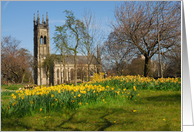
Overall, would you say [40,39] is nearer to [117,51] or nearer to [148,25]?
[117,51]

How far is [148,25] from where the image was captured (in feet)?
34.9

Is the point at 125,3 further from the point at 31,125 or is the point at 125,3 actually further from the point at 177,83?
the point at 31,125

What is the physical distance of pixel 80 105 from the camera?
4316mm

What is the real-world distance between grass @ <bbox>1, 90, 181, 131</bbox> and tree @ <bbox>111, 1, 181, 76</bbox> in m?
6.83

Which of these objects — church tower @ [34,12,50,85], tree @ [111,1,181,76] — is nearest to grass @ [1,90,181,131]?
tree @ [111,1,181,76]

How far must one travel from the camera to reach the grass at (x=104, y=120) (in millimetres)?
3176

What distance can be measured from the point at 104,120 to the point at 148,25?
8659mm

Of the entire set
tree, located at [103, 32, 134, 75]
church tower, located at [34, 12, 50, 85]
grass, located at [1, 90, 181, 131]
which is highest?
church tower, located at [34, 12, 50, 85]

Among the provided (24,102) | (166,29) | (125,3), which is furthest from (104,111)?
(125,3)

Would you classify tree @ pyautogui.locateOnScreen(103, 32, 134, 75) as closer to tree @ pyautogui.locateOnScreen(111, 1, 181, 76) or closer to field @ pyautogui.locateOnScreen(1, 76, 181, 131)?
tree @ pyautogui.locateOnScreen(111, 1, 181, 76)

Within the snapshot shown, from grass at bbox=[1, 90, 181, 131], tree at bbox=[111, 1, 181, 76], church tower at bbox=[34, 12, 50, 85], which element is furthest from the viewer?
church tower at bbox=[34, 12, 50, 85]

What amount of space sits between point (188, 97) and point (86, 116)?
7.84 ft

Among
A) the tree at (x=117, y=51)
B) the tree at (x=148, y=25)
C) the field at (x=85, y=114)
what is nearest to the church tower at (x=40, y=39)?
the tree at (x=117, y=51)

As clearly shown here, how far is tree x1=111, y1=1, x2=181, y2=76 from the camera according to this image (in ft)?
33.1
